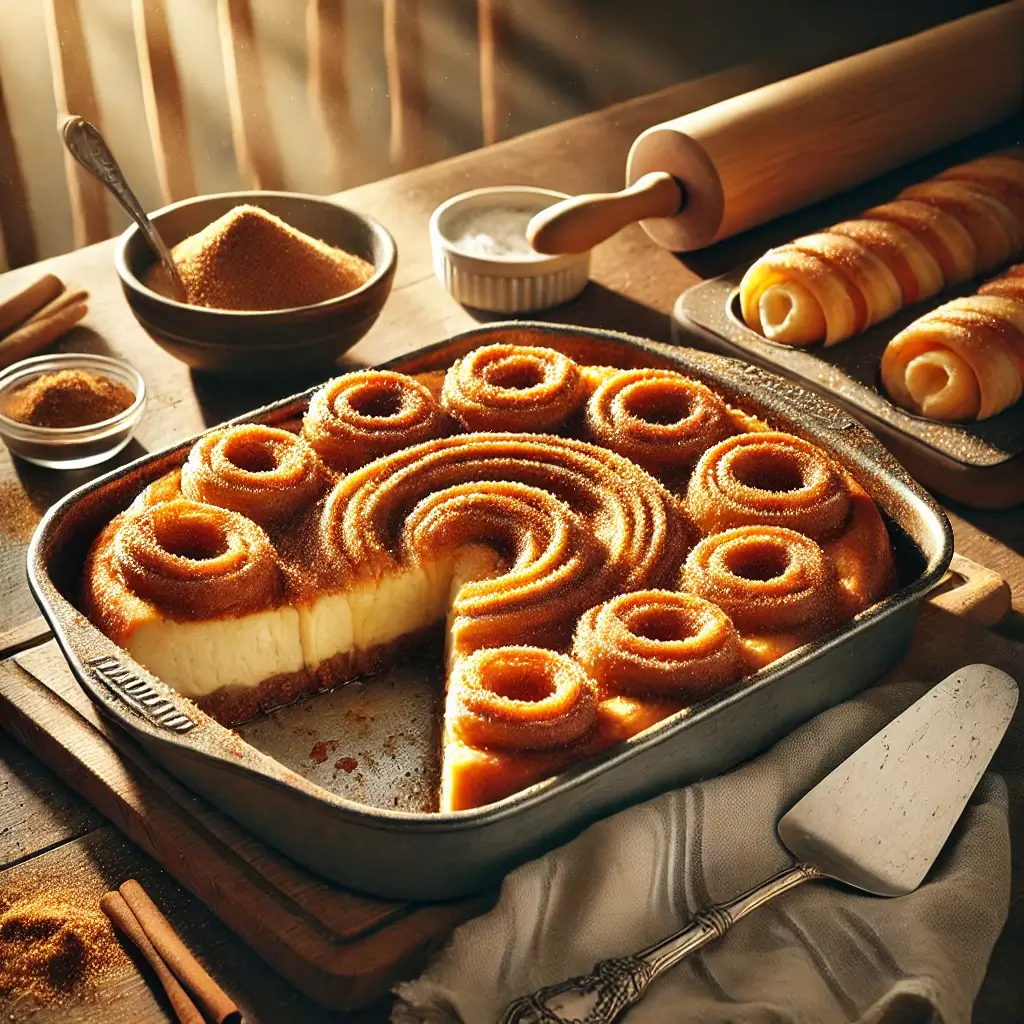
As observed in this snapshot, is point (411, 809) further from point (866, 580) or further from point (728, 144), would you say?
point (728, 144)

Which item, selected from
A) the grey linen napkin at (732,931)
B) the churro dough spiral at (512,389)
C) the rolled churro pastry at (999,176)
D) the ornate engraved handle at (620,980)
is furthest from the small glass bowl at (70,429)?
the rolled churro pastry at (999,176)

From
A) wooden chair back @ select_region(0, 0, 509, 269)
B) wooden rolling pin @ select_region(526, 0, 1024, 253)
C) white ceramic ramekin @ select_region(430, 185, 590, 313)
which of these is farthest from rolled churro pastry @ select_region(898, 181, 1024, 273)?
wooden chair back @ select_region(0, 0, 509, 269)

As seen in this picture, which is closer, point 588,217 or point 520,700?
point 520,700

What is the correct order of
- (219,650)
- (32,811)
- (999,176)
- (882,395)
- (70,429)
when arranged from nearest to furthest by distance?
(32,811) → (219,650) → (70,429) → (882,395) → (999,176)

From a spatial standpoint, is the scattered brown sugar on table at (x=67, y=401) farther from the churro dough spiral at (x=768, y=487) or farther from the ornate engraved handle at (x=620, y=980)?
the ornate engraved handle at (x=620, y=980)

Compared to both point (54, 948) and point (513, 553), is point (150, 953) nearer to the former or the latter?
point (54, 948)

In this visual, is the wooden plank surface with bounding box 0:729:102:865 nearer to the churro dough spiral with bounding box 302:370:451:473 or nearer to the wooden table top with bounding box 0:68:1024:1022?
the wooden table top with bounding box 0:68:1024:1022

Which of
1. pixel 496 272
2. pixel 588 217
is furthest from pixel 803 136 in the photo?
pixel 496 272
